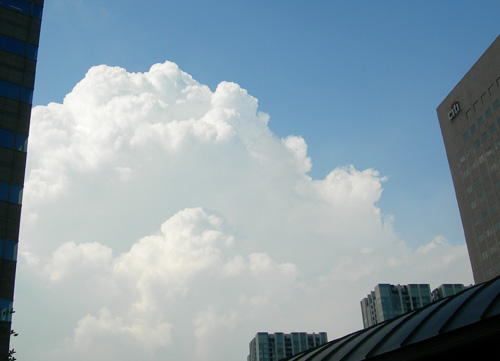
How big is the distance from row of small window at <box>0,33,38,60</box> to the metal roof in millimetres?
38844

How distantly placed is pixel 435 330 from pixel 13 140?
38.0 meters

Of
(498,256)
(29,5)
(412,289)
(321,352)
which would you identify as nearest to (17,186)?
(29,5)

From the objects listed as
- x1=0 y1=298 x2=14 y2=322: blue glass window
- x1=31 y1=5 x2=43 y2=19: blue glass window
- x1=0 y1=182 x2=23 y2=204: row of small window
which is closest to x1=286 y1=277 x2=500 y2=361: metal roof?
x1=0 y1=298 x2=14 y2=322: blue glass window

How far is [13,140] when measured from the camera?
142ft

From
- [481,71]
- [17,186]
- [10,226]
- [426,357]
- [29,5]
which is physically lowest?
[426,357]

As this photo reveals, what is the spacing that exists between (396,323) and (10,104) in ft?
122

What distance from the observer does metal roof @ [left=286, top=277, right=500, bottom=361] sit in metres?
17.5

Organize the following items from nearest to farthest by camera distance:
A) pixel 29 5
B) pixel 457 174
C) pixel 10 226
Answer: pixel 10 226
pixel 29 5
pixel 457 174

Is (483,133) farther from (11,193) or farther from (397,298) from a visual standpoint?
(397,298)

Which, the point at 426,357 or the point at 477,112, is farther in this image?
the point at 477,112

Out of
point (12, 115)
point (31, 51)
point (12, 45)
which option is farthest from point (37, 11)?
point (12, 115)

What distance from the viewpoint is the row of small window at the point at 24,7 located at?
48219 mm

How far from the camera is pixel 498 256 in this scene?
94.7 meters

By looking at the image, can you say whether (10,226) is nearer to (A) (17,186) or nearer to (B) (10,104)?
(A) (17,186)
